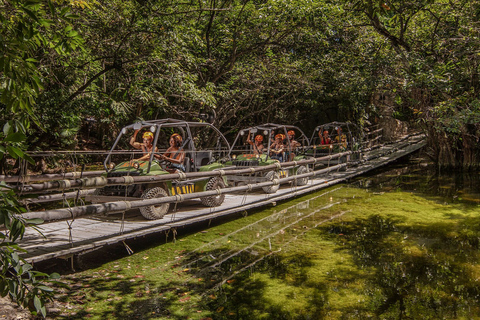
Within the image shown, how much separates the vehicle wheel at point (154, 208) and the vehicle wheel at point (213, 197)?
1.20 meters

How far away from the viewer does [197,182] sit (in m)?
8.11

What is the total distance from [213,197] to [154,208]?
1.56 metres

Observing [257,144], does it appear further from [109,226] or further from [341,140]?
[341,140]

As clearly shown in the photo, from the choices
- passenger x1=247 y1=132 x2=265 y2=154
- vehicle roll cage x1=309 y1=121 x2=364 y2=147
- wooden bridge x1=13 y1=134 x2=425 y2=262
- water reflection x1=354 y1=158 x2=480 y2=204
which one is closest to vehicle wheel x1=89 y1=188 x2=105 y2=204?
wooden bridge x1=13 y1=134 x2=425 y2=262

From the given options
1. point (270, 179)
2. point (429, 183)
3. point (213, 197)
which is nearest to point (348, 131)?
point (429, 183)

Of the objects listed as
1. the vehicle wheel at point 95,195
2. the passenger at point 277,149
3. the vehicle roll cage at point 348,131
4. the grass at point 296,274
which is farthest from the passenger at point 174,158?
the vehicle roll cage at point 348,131

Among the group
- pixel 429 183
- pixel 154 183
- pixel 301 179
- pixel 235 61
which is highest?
pixel 235 61

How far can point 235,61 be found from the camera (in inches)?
581

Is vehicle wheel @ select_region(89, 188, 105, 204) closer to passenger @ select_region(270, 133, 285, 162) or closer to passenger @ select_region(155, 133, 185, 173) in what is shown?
passenger @ select_region(155, 133, 185, 173)

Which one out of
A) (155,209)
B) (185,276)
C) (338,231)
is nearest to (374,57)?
(338,231)

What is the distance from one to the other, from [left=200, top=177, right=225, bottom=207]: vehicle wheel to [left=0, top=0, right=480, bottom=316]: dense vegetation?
217cm

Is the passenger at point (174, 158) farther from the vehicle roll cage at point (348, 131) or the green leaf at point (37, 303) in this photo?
the vehicle roll cage at point (348, 131)

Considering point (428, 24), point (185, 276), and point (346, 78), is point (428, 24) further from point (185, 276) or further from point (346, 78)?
point (185, 276)

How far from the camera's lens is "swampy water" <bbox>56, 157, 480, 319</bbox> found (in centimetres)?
434
